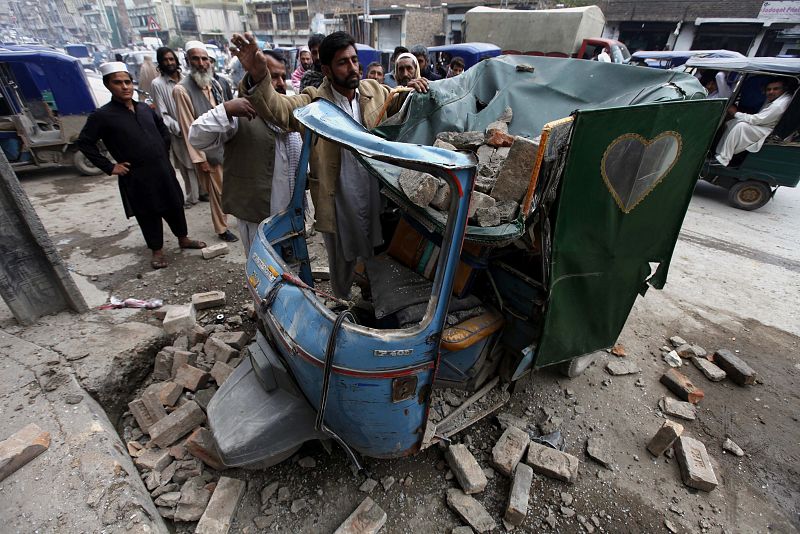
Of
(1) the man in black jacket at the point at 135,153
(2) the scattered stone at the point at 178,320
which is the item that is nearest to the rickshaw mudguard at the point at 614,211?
(2) the scattered stone at the point at 178,320

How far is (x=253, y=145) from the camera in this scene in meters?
2.84

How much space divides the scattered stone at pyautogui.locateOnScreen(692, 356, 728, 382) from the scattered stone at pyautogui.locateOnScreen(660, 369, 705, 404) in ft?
0.64

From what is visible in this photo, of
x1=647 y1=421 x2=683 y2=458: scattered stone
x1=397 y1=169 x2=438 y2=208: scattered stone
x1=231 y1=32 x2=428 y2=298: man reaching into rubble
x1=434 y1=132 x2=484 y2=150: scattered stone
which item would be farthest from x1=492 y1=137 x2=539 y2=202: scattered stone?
x1=647 y1=421 x2=683 y2=458: scattered stone

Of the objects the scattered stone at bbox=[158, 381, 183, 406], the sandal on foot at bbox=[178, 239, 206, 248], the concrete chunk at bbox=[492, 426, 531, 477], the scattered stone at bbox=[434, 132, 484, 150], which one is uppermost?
the scattered stone at bbox=[434, 132, 484, 150]

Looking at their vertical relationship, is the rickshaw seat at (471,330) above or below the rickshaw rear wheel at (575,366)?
above

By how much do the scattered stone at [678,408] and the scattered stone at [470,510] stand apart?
1.75 meters

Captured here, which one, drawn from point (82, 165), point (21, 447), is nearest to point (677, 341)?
point (21, 447)

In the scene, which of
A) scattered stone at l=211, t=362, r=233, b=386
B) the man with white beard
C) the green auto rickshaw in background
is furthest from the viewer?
the green auto rickshaw in background

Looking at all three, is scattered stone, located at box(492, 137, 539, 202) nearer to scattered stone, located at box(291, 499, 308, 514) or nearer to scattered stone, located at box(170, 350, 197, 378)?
scattered stone, located at box(291, 499, 308, 514)

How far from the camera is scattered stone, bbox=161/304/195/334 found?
10.0 ft

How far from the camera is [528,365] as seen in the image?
2447 millimetres

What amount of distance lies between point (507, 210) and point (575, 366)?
174 centimetres

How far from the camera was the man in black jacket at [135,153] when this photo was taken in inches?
136

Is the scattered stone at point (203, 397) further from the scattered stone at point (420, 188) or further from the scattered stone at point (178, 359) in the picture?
the scattered stone at point (420, 188)
